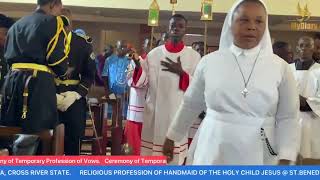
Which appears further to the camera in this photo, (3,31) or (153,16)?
(153,16)

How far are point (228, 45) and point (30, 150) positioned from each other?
41.3 inches

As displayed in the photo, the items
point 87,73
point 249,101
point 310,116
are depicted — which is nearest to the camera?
point 249,101

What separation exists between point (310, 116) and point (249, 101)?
2.80 meters

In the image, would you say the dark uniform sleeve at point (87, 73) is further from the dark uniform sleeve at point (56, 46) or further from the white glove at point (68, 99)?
the dark uniform sleeve at point (56, 46)

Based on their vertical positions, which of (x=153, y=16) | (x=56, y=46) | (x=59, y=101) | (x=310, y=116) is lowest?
(x=310, y=116)

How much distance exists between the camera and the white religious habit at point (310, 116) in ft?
16.0

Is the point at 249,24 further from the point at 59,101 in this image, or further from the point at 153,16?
the point at 153,16

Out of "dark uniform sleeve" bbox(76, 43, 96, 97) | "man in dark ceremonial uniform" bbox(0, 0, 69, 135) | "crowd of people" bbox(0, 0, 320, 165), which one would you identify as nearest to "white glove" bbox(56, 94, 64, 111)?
"crowd of people" bbox(0, 0, 320, 165)

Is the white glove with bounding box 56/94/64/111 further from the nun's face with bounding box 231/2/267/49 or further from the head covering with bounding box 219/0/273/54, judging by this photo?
the nun's face with bounding box 231/2/267/49

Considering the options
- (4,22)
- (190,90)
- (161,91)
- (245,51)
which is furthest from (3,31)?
(245,51)

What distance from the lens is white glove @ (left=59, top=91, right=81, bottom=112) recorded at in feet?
14.5

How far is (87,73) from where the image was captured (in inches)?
186

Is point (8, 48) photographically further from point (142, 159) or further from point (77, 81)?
point (142, 159)

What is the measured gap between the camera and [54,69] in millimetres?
3676
